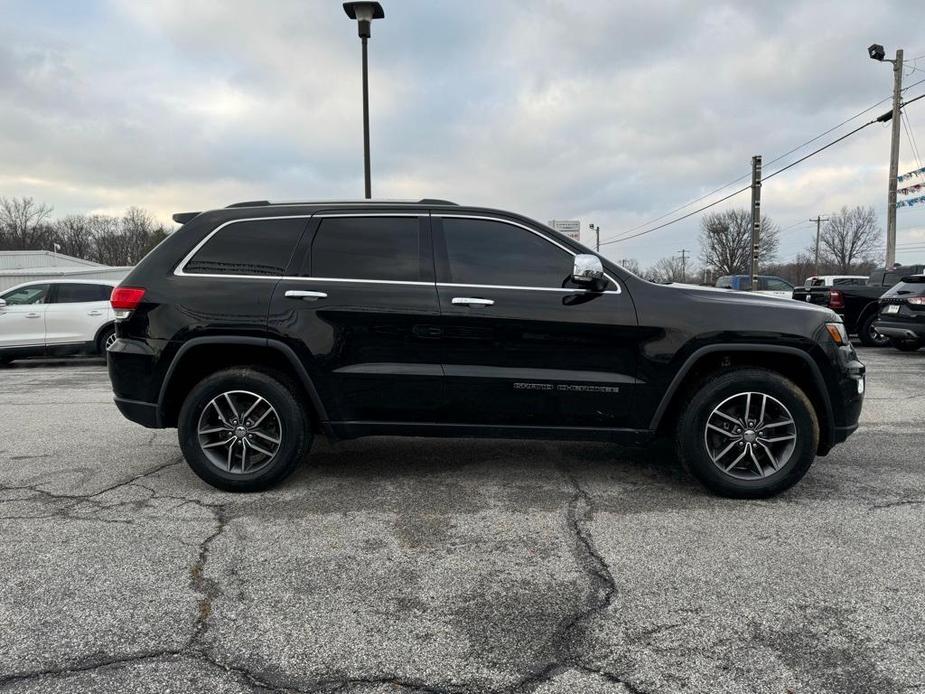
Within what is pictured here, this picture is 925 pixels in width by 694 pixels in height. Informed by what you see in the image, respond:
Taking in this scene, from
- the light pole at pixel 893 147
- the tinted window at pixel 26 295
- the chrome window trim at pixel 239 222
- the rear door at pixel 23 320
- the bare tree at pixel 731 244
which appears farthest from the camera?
the bare tree at pixel 731 244

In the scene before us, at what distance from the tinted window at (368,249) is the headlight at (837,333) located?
105 inches

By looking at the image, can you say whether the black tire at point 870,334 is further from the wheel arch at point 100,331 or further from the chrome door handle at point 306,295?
the wheel arch at point 100,331

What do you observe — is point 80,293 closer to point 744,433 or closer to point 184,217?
point 184,217

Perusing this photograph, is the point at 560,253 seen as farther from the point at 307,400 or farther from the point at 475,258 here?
the point at 307,400

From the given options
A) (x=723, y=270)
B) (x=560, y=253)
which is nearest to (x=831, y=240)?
(x=723, y=270)

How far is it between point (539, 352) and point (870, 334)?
1300 cm

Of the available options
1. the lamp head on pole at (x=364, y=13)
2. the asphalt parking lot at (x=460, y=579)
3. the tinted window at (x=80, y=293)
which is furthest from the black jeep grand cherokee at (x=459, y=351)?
the tinted window at (x=80, y=293)

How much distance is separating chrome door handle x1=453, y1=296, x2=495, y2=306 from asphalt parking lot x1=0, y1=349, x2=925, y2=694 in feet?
4.13

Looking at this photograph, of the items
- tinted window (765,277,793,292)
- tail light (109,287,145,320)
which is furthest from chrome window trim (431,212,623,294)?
tinted window (765,277,793,292)

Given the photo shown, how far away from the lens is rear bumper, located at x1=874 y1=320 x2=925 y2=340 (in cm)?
1131

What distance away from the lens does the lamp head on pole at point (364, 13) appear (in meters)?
11.3

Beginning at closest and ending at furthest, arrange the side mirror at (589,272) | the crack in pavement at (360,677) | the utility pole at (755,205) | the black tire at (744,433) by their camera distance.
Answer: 1. the crack in pavement at (360,677)
2. the side mirror at (589,272)
3. the black tire at (744,433)
4. the utility pole at (755,205)

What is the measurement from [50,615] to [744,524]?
3.51 metres

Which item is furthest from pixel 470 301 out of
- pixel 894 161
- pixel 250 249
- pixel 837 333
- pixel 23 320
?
pixel 894 161
